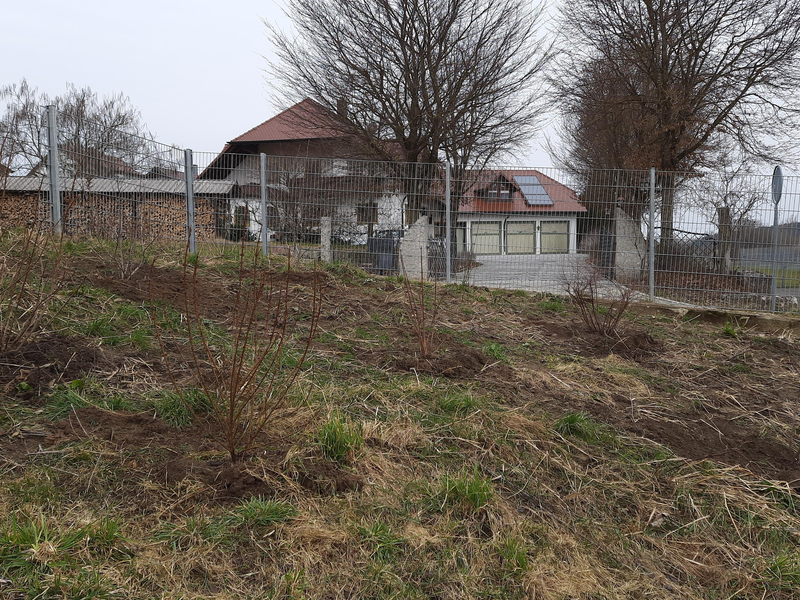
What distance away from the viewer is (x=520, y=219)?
25.7ft

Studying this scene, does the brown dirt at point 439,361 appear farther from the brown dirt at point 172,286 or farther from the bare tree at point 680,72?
the bare tree at point 680,72

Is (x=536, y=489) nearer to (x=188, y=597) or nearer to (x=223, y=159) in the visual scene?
(x=188, y=597)

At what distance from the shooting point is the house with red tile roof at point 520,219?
7.70m

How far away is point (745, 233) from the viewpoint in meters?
7.61

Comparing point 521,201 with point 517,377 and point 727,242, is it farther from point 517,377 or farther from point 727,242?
point 517,377

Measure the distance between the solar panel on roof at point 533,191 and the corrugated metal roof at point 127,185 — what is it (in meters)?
3.95

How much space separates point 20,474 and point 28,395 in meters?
0.71

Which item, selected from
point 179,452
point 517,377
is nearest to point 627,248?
point 517,377

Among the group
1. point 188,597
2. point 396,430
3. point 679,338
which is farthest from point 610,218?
point 188,597

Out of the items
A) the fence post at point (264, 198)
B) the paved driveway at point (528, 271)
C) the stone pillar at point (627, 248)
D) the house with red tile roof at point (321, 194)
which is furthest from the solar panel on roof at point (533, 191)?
the fence post at point (264, 198)

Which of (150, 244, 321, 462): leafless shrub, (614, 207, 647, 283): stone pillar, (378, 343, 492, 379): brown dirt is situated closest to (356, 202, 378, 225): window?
(150, 244, 321, 462): leafless shrub

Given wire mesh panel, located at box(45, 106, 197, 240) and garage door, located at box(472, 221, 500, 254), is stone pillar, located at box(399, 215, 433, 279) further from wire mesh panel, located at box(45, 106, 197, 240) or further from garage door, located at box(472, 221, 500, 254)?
wire mesh panel, located at box(45, 106, 197, 240)

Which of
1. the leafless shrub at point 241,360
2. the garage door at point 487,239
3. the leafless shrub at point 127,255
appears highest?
the garage door at point 487,239

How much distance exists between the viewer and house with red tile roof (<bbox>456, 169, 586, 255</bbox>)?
7703 millimetres
